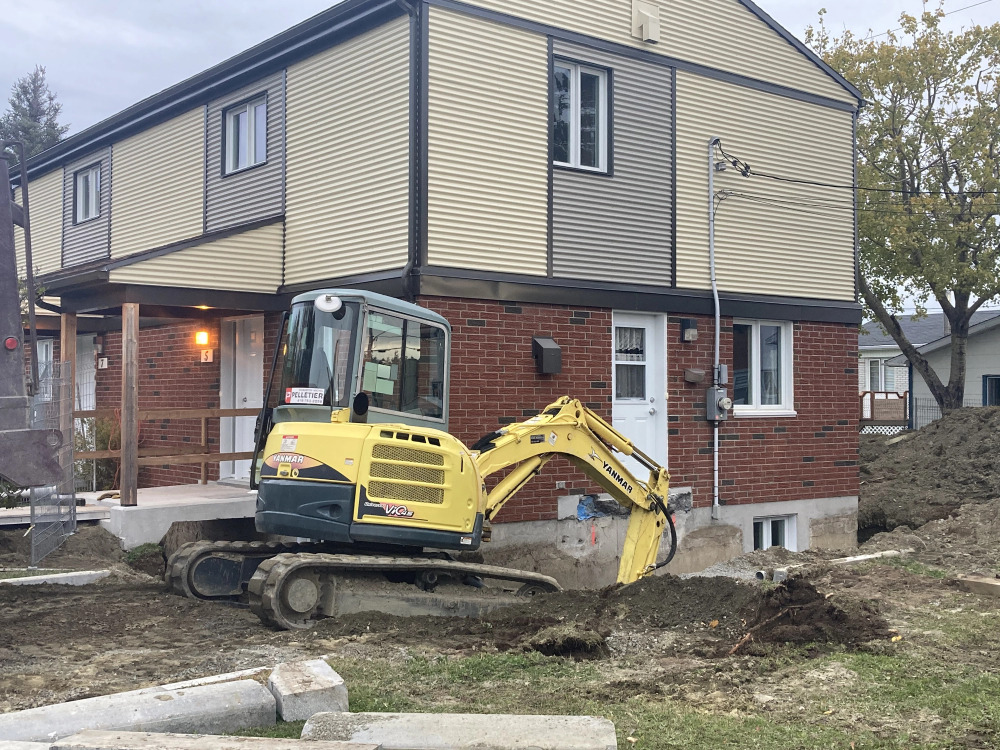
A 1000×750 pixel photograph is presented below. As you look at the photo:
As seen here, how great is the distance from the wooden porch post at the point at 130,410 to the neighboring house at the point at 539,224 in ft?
0.83

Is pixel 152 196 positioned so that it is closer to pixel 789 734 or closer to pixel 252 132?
pixel 252 132

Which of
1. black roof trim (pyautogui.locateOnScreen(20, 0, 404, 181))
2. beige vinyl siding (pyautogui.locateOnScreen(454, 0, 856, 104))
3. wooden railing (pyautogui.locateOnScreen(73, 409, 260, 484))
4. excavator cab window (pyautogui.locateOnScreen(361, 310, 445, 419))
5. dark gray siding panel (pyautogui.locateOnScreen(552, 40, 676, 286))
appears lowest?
wooden railing (pyautogui.locateOnScreen(73, 409, 260, 484))

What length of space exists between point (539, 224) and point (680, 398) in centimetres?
318

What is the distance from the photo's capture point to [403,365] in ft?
30.0

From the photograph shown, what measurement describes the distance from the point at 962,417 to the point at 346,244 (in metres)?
16.5

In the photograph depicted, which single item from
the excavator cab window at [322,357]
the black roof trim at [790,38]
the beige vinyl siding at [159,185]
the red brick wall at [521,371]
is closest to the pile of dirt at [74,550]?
the excavator cab window at [322,357]

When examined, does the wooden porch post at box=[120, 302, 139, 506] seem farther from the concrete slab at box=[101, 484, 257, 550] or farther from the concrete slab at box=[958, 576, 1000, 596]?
the concrete slab at box=[958, 576, 1000, 596]

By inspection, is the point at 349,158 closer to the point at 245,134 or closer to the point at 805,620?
the point at 245,134

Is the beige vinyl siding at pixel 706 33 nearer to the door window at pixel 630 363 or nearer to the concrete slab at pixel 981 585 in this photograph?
the door window at pixel 630 363

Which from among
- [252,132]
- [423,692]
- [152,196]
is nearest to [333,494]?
[423,692]

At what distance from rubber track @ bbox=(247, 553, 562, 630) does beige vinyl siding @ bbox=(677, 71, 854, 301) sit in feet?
21.8

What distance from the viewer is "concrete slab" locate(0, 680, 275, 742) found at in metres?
5.36

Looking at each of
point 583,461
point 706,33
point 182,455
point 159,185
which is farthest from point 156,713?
point 159,185

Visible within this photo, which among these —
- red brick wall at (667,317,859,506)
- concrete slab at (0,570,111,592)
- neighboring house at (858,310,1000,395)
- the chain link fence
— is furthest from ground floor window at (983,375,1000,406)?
concrete slab at (0,570,111,592)
